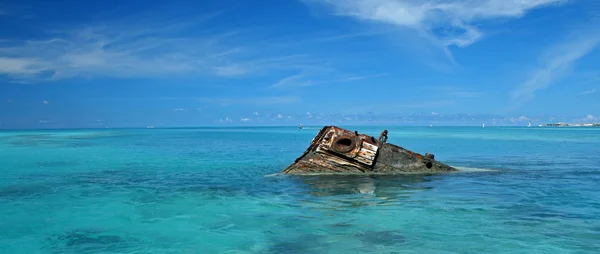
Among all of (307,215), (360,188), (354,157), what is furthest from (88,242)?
(354,157)

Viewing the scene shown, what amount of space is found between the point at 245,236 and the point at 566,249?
5.12 meters

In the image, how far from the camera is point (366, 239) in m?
7.42

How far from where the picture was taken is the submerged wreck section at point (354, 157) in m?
15.4

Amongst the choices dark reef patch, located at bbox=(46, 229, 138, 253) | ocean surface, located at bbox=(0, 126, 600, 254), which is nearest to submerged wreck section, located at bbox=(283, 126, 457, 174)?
ocean surface, located at bbox=(0, 126, 600, 254)

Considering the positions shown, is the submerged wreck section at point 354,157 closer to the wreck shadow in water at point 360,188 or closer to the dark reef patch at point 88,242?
the wreck shadow in water at point 360,188

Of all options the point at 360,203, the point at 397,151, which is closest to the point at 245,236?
the point at 360,203

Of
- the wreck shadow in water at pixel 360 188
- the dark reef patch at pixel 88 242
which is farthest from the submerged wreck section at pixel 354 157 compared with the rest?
the dark reef patch at pixel 88 242

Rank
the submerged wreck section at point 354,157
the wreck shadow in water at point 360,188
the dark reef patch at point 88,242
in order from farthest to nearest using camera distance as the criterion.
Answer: the submerged wreck section at point 354,157, the wreck shadow in water at point 360,188, the dark reef patch at point 88,242

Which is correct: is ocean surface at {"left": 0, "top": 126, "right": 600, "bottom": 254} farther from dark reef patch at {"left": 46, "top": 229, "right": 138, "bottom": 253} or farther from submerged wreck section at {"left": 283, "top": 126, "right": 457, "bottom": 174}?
submerged wreck section at {"left": 283, "top": 126, "right": 457, "bottom": 174}

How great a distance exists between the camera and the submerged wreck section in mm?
15391

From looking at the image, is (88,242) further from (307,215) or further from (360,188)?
(360,188)

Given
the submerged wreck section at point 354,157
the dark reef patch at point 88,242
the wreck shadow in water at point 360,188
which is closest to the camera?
the dark reef patch at point 88,242

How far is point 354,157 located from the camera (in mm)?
15516

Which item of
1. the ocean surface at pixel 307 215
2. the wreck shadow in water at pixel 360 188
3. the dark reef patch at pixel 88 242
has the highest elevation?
the wreck shadow in water at pixel 360 188
